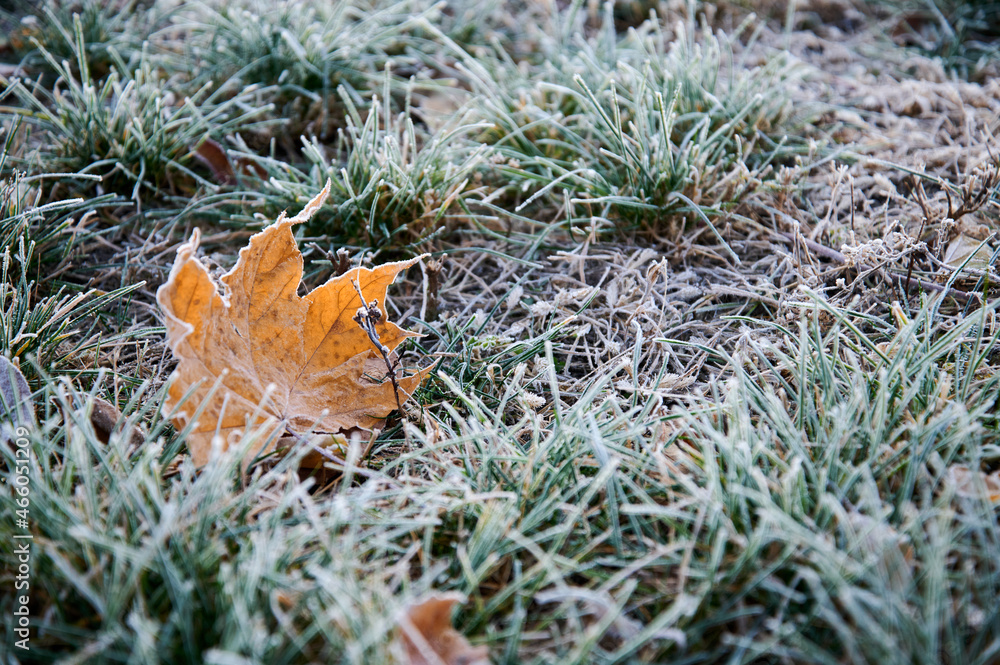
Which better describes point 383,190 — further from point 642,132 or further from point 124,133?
point 124,133

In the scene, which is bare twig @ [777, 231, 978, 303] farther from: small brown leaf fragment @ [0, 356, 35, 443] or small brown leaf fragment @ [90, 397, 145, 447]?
small brown leaf fragment @ [0, 356, 35, 443]

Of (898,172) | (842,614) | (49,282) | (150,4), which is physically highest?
(150,4)

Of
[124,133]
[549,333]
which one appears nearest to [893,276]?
[549,333]

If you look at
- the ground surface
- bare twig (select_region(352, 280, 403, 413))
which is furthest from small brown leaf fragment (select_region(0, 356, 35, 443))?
bare twig (select_region(352, 280, 403, 413))

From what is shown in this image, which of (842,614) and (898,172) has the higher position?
(898,172)

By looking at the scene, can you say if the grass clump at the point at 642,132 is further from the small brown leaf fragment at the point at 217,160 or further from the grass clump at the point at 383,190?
the small brown leaf fragment at the point at 217,160

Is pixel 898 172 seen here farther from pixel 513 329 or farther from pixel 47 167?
pixel 47 167

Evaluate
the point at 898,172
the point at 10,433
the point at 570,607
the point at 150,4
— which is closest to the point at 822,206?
the point at 898,172
